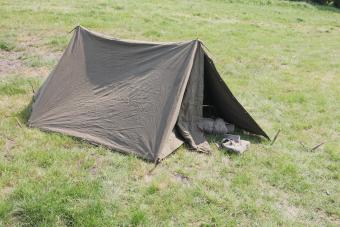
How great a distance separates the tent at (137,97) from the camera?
5777 mm

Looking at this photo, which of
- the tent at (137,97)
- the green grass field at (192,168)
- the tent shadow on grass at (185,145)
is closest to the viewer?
the green grass field at (192,168)

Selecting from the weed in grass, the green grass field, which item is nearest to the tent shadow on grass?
the green grass field

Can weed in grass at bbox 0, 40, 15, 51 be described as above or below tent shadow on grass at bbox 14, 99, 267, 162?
above

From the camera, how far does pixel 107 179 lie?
522cm

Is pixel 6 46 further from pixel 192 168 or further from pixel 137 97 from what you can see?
pixel 192 168

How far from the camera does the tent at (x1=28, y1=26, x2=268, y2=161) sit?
19.0 ft

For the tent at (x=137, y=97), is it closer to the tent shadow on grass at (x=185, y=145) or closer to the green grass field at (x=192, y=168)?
the tent shadow on grass at (x=185, y=145)

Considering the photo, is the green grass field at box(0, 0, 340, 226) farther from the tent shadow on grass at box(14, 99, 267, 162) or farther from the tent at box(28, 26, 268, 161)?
the tent at box(28, 26, 268, 161)

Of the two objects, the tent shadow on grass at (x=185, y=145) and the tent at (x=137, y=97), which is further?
the tent shadow on grass at (x=185, y=145)

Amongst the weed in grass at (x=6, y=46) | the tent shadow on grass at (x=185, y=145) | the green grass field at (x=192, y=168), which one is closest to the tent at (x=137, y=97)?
the tent shadow on grass at (x=185, y=145)

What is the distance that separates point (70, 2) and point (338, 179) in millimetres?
13317

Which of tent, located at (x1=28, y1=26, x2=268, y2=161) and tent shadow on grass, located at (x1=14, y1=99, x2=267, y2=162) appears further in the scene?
tent shadow on grass, located at (x1=14, y1=99, x2=267, y2=162)

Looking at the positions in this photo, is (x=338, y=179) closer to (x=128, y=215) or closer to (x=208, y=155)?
(x=208, y=155)

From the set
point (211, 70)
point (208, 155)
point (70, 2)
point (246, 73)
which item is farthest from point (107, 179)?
point (70, 2)
